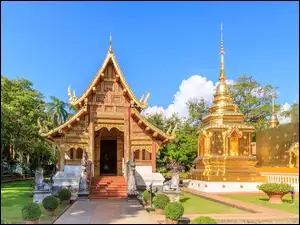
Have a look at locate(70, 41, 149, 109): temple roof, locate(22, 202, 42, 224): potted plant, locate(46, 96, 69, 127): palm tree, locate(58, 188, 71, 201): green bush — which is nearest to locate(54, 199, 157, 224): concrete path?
locate(22, 202, 42, 224): potted plant

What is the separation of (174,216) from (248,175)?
37.0ft

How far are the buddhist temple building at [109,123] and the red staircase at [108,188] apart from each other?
1.93 ft

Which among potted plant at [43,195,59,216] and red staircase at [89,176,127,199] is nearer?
potted plant at [43,195,59,216]

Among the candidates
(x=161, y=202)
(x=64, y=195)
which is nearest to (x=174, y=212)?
(x=161, y=202)

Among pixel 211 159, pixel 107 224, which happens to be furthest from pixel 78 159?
pixel 107 224

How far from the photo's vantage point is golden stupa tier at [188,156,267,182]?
18.9m

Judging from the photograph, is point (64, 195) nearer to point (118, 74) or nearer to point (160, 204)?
point (160, 204)

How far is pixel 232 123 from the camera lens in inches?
810

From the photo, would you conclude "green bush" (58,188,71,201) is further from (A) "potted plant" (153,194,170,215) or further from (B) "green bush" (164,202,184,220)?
(B) "green bush" (164,202,184,220)

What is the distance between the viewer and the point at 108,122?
680 inches

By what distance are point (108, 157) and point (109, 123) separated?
4368mm

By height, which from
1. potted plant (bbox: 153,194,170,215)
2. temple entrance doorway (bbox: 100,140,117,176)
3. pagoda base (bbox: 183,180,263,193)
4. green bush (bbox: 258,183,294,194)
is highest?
temple entrance doorway (bbox: 100,140,117,176)

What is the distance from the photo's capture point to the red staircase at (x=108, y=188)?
1562cm

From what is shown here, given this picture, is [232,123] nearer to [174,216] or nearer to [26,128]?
[174,216]
